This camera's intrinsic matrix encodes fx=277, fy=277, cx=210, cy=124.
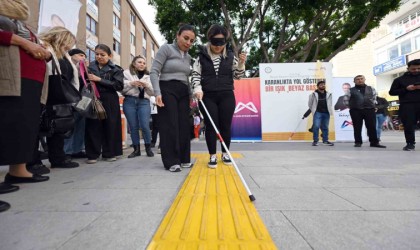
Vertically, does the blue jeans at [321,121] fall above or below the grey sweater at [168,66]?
below

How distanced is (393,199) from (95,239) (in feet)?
6.47

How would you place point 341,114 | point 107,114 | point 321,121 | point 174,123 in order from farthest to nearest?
point 341,114 → point 321,121 → point 107,114 → point 174,123

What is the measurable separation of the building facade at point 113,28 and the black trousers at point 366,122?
54.2ft

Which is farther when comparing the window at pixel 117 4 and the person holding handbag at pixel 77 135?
the window at pixel 117 4

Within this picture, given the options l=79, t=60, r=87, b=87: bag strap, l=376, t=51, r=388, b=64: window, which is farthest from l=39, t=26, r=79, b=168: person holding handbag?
l=376, t=51, r=388, b=64: window

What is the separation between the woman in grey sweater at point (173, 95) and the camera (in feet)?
11.0

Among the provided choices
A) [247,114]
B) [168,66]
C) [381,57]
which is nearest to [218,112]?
[168,66]

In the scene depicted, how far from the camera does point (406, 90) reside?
565 centimetres

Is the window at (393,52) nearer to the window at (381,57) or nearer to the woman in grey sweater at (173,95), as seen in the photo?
the window at (381,57)

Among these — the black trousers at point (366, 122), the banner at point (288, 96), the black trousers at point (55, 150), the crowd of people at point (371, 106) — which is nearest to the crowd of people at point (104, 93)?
the black trousers at point (55, 150)

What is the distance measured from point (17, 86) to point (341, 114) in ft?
28.6

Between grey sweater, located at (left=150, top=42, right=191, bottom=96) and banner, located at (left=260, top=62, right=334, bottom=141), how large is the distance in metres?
5.71

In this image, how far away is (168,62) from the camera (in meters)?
3.44

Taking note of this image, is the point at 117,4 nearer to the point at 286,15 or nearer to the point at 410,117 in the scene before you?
the point at 286,15
